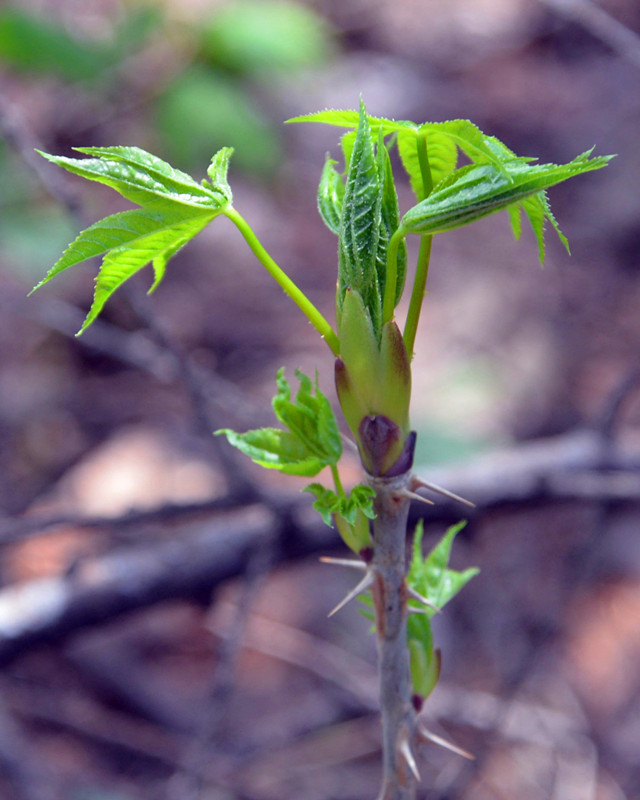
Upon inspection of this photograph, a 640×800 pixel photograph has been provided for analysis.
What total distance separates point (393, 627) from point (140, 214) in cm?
45

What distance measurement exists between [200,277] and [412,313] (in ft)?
11.9

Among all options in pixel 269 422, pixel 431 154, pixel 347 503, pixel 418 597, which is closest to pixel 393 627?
pixel 418 597

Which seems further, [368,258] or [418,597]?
[418,597]

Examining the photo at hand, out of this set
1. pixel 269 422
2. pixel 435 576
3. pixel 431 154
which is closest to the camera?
pixel 431 154

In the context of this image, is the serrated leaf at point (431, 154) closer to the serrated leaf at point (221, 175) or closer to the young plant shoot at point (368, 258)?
the young plant shoot at point (368, 258)

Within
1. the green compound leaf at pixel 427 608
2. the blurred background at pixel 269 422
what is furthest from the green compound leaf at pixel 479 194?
the blurred background at pixel 269 422

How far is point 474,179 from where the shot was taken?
545mm

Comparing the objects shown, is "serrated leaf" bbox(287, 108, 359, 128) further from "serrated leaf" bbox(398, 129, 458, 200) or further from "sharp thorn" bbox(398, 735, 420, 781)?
"sharp thorn" bbox(398, 735, 420, 781)

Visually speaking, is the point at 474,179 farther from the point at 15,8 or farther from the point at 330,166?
A: the point at 15,8

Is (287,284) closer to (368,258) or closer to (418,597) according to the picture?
(368,258)

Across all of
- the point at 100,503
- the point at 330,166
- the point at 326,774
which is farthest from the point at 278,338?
the point at 330,166

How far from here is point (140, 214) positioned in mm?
592

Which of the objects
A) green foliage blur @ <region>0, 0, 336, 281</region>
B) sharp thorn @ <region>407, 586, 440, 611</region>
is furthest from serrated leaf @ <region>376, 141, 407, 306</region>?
green foliage blur @ <region>0, 0, 336, 281</region>

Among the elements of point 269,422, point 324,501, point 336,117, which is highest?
point 336,117
